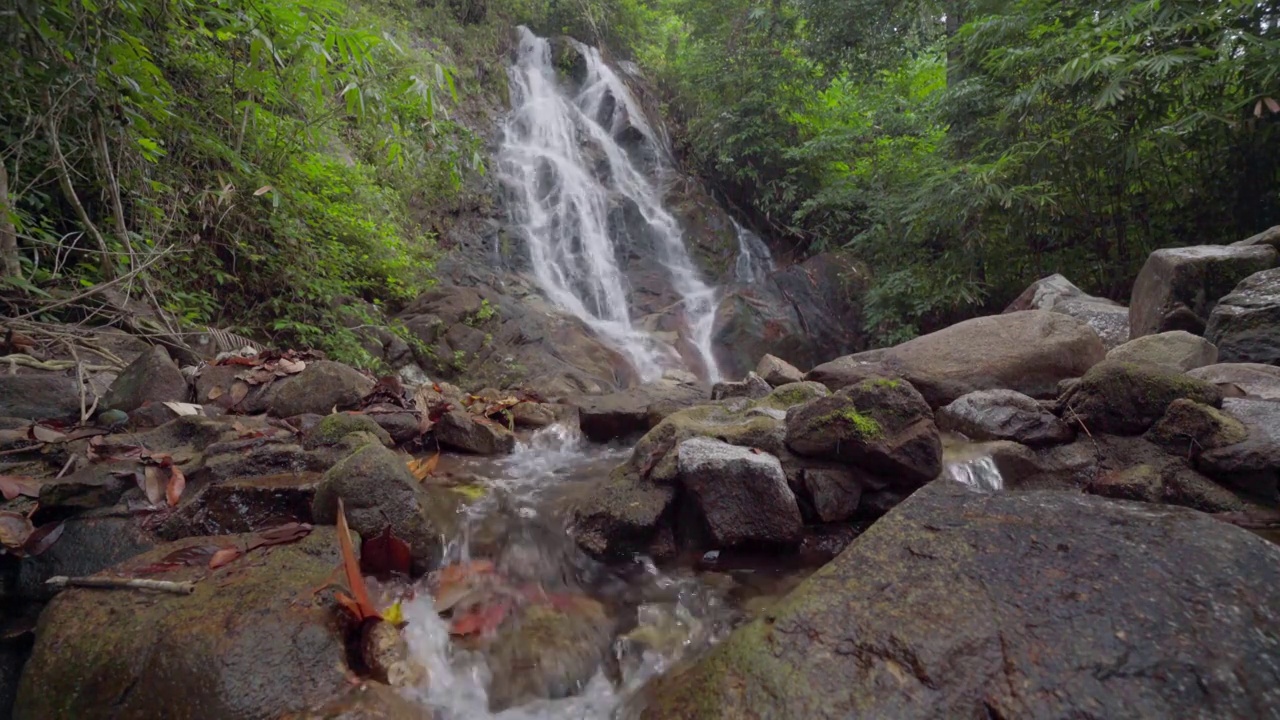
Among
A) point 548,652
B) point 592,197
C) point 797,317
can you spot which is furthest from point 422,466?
point 592,197

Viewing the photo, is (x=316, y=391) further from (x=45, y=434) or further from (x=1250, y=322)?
(x=1250, y=322)

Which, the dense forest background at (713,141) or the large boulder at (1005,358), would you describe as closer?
the dense forest background at (713,141)

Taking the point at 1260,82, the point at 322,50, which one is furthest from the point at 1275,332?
the point at 322,50

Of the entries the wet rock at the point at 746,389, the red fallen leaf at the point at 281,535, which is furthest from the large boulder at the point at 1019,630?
the wet rock at the point at 746,389

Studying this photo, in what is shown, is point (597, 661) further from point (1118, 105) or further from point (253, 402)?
point (1118, 105)

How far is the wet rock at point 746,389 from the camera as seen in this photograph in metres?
5.71

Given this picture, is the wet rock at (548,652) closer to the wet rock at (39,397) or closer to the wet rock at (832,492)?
the wet rock at (832,492)

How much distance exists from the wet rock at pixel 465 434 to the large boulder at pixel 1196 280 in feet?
21.7

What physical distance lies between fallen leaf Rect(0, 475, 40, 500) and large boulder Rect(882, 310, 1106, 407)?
5686mm

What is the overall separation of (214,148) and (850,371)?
19.4ft

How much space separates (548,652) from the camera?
2418mm

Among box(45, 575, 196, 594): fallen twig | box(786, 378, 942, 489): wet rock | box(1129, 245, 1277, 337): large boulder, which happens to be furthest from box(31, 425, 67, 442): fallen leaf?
box(1129, 245, 1277, 337): large boulder

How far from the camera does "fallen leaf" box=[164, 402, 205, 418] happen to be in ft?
11.3

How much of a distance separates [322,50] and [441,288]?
547 cm
